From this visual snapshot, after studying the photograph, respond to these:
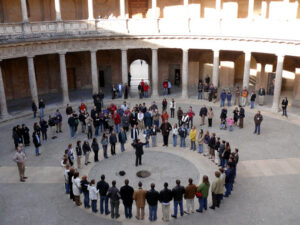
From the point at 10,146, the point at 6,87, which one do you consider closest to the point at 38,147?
the point at 10,146

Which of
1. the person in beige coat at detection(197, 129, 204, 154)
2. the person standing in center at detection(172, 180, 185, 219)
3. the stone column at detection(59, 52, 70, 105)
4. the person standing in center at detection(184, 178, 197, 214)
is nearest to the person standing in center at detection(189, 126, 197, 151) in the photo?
the person in beige coat at detection(197, 129, 204, 154)

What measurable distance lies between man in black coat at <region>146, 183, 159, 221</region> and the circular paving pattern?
2.23 metres

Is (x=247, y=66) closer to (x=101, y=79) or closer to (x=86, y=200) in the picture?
(x=101, y=79)

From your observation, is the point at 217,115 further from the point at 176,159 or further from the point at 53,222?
the point at 53,222

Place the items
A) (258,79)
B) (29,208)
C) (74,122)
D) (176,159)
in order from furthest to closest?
(258,79), (74,122), (176,159), (29,208)

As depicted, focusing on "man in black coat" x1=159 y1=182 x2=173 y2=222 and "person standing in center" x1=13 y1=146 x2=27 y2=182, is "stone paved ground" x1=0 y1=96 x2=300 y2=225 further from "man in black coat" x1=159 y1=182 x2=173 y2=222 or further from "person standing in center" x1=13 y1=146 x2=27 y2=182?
"man in black coat" x1=159 y1=182 x2=173 y2=222

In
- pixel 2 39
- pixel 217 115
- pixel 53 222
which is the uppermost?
pixel 2 39

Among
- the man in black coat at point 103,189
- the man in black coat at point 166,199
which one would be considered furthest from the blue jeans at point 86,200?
the man in black coat at point 166,199

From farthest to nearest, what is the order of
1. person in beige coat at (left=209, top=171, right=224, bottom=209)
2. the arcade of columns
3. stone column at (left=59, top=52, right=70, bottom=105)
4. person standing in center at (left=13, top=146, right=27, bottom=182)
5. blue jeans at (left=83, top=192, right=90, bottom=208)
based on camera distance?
stone column at (left=59, top=52, right=70, bottom=105) < the arcade of columns < person standing in center at (left=13, top=146, right=27, bottom=182) < blue jeans at (left=83, top=192, right=90, bottom=208) < person in beige coat at (left=209, top=171, right=224, bottom=209)

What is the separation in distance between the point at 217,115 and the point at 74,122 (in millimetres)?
10522

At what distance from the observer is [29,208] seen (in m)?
14.4

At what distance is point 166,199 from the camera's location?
41.7 feet

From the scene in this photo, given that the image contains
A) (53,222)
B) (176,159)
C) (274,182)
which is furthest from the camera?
(176,159)

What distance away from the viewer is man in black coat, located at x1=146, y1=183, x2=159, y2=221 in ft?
41.0
